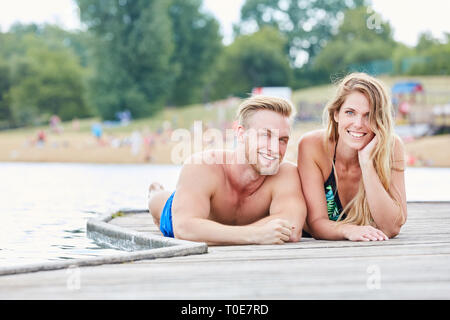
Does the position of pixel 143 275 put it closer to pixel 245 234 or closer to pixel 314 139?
pixel 245 234

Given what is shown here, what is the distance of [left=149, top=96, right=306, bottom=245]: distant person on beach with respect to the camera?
14.1 ft

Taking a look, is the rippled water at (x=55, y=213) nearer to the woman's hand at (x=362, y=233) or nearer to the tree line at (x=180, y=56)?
the woman's hand at (x=362, y=233)

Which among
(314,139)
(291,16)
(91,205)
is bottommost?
(91,205)

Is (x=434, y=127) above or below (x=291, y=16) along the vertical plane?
below

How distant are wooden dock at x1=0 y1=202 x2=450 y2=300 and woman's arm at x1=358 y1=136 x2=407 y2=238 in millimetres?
404

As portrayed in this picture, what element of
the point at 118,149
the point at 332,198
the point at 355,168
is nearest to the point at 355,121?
the point at 355,168

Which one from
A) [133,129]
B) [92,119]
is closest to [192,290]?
[133,129]

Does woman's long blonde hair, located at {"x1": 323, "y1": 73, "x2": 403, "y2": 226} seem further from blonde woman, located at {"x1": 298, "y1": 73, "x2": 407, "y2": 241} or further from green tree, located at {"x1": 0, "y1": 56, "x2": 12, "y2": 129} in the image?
green tree, located at {"x1": 0, "y1": 56, "x2": 12, "y2": 129}

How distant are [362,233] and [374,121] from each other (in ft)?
2.44

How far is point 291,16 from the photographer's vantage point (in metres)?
61.9

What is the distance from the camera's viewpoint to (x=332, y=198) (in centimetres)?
492

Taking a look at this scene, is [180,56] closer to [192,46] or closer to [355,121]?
[192,46]

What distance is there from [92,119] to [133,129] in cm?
1047
